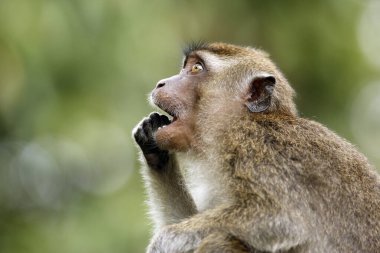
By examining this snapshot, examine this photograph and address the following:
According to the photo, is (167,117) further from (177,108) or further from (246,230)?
(246,230)

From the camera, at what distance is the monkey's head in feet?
28.3

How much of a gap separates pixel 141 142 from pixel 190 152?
51 centimetres

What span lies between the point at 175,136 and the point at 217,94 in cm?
55

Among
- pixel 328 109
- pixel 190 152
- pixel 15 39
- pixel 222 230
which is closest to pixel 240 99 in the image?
pixel 190 152

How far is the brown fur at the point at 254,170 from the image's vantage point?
8.05 meters

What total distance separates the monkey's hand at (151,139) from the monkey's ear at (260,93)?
714 millimetres

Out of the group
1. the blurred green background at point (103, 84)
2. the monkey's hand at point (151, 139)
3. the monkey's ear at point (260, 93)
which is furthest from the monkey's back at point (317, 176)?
the blurred green background at point (103, 84)

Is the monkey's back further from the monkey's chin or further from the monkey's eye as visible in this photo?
the monkey's eye

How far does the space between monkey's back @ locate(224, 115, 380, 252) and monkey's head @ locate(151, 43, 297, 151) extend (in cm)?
17

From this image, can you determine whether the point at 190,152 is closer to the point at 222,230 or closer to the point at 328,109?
the point at 222,230

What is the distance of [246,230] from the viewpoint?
8055 mm

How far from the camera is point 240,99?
8750mm

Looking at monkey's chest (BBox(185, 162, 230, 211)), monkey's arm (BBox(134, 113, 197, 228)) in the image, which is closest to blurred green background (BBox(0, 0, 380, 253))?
monkey's arm (BBox(134, 113, 197, 228))

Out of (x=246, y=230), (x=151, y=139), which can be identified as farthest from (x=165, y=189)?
(x=246, y=230)
